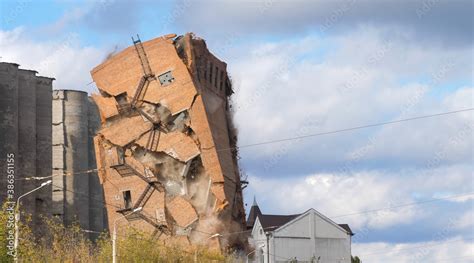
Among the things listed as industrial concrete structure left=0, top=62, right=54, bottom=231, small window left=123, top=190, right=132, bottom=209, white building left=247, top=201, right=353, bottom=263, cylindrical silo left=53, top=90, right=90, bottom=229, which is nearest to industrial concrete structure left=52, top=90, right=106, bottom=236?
cylindrical silo left=53, top=90, right=90, bottom=229

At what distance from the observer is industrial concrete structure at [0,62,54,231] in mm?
73312

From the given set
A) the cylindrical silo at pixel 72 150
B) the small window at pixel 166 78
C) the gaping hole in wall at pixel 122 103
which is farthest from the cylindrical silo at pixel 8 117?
the cylindrical silo at pixel 72 150

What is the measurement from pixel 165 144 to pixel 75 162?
2708 centimetres

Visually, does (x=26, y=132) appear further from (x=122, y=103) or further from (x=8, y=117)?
(x=122, y=103)

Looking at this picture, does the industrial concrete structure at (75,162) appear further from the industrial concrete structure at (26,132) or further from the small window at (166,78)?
the small window at (166,78)

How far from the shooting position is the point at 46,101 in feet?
272

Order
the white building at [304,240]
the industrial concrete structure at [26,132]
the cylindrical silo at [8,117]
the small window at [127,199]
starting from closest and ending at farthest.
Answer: the small window at [127,199] < the cylindrical silo at [8,117] < the industrial concrete structure at [26,132] < the white building at [304,240]

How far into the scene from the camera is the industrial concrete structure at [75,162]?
89756mm

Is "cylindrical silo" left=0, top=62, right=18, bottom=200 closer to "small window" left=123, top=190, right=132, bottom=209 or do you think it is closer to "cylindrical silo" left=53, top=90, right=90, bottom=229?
"small window" left=123, top=190, right=132, bottom=209

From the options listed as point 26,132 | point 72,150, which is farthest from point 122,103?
point 72,150

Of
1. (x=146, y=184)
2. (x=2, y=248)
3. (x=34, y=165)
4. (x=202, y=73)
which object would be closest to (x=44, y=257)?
(x=2, y=248)

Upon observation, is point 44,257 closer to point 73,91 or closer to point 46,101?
point 46,101

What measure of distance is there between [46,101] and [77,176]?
433 inches

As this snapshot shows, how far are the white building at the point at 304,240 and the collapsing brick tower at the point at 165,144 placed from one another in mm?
37551
